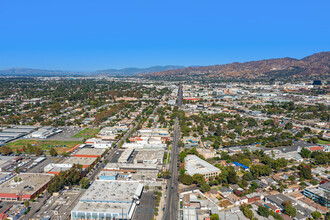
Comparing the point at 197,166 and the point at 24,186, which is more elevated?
the point at 197,166

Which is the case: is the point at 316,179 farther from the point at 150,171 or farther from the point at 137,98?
the point at 137,98

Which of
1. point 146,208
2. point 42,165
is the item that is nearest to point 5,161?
point 42,165

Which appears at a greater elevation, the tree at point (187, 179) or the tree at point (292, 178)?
the tree at point (187, 179)

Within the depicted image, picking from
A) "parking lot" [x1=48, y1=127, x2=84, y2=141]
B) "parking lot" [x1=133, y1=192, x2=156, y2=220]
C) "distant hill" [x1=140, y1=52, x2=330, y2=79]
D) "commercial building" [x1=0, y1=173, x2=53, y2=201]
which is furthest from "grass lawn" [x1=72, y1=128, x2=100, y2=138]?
"distant hill" [x1=140, y1=52, x2=330, y2=79]

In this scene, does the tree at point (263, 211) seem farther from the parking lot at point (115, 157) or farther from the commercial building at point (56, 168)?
the commercial building at point (56, 168)

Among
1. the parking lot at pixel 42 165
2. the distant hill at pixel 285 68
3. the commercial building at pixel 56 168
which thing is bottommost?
the parking lot at pixel 42 165

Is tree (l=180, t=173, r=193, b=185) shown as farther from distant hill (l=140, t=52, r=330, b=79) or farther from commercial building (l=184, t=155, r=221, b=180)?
distant hill (l=140, t=52, r=330, b=79)

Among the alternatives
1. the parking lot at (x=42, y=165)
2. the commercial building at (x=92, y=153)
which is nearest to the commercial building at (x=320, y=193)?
the commercial building at (x=92, y=153)

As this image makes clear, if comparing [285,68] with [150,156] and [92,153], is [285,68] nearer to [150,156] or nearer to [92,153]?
[150,156]
